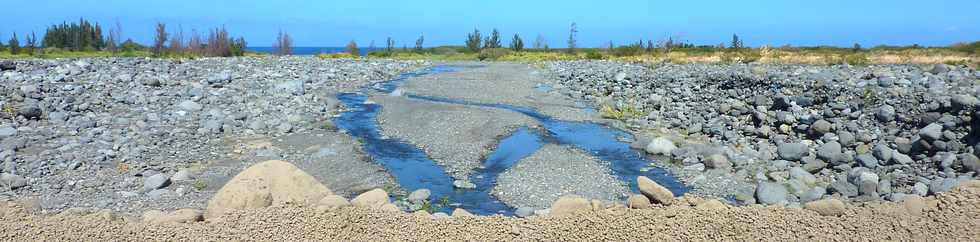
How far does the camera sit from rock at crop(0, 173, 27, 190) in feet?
29.8

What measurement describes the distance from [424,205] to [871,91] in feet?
37.0

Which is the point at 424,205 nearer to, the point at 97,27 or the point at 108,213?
the point at 108,213

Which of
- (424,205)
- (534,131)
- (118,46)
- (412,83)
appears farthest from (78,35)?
(424,205)

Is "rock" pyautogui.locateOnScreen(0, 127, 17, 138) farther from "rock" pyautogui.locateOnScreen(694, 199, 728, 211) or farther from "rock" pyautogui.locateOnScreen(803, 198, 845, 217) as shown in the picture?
"rock" pyautogui.locateOnScreen(803, 198, 845, 217)

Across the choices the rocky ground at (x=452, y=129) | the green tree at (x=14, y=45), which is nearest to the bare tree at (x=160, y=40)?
the green tree at (x=14, y=45)

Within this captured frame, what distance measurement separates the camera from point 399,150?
13.1m

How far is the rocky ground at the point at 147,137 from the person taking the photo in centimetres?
925

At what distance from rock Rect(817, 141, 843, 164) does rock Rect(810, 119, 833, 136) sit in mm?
1518

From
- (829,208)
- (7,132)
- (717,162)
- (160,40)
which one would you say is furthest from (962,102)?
(160,40)

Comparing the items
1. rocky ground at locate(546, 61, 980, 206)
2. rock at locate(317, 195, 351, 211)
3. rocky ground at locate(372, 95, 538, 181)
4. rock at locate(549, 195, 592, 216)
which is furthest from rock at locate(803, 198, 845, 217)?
rocky ground at locate(372, 95, 538, 181)

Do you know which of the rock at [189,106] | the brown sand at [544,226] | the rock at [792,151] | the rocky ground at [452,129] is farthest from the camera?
the rock at [189,106]

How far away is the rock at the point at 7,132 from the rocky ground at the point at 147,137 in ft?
0.06

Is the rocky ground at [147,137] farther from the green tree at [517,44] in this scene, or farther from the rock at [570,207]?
the green tree at [517,44]

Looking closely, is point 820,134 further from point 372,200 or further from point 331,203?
point 331,203
